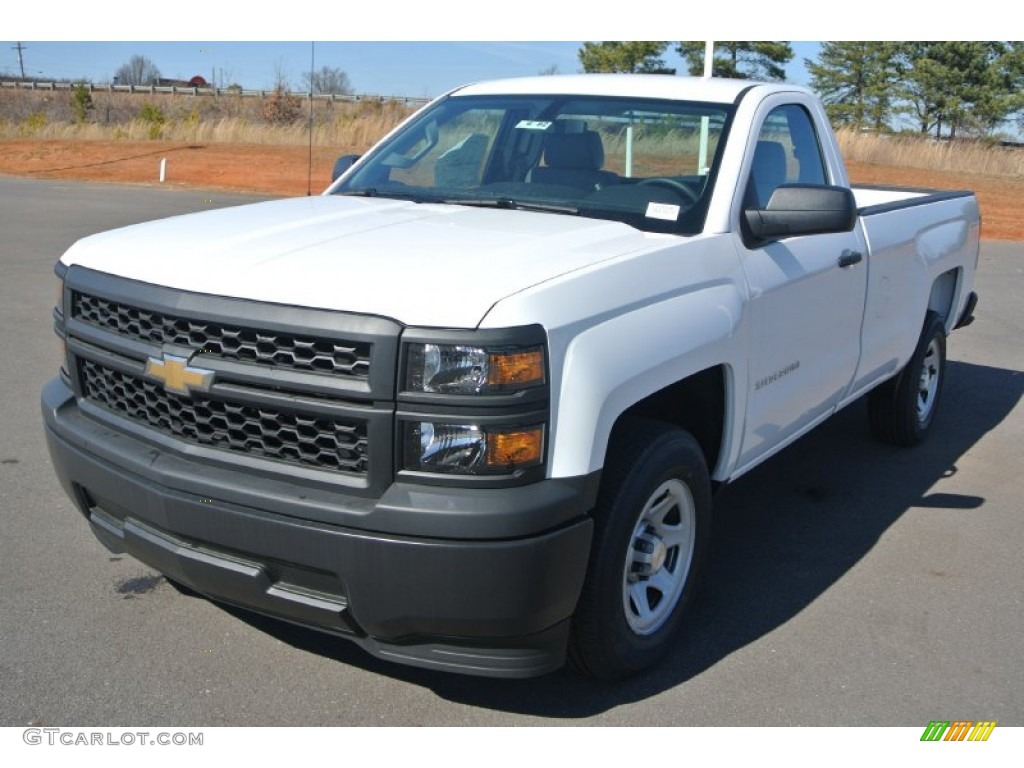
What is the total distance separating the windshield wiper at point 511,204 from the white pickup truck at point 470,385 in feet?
0.05

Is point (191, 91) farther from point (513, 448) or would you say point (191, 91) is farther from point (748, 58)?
point (513, 448)

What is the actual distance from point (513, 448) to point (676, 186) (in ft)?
5.79

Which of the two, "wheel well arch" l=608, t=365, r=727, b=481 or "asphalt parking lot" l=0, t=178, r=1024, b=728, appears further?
"wheel well arch" l=608, t=365, r=727, b=481

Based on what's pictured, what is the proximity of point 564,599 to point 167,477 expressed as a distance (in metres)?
1.23

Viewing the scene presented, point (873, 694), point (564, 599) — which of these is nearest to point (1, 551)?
point (564, 599)

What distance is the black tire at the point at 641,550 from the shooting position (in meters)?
3.26

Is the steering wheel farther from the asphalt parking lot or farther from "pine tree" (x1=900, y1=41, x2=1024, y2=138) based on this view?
"pine tree" (x1=900, y1=41, x2=1024, y2=138)

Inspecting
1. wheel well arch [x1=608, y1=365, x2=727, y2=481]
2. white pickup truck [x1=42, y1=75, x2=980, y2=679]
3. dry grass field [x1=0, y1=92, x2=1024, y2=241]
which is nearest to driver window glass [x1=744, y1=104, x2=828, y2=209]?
white pickup truck [x1=42, y1=75, x2=980, y2=679]

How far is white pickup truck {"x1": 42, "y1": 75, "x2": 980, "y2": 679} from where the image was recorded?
2900 mm

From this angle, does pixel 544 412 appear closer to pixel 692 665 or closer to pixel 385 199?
pixel 692 665

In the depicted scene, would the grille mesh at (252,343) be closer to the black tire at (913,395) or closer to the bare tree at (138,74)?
the black tire at (913,395)

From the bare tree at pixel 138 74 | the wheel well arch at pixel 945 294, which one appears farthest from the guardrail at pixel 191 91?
the wheel well arch at pixel 945 294
